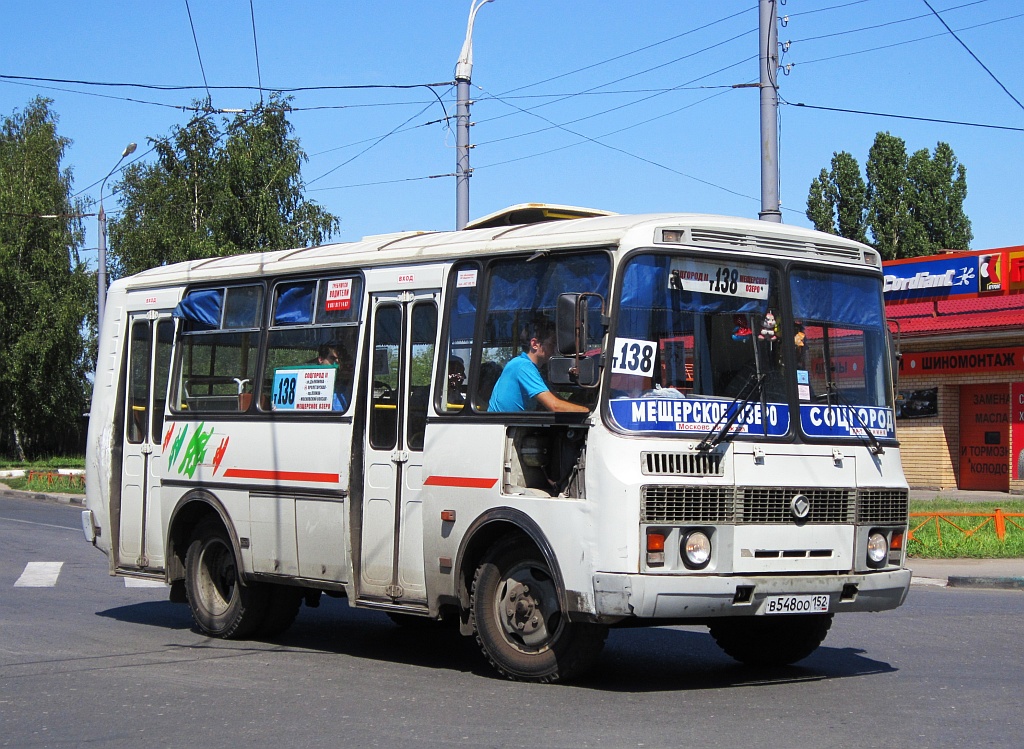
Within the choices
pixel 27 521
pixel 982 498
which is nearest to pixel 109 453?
pixel 27 521

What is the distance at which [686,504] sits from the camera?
7.82 meters

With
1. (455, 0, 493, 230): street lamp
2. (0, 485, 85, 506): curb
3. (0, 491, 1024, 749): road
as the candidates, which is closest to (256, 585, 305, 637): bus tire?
(0, 491, 1024, 749): road

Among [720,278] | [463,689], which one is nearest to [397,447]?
[463,689]

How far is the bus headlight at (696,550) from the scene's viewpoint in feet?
25.5

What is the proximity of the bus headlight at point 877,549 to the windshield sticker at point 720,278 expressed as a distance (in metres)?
1.68

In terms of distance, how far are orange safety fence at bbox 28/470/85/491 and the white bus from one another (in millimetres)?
27729

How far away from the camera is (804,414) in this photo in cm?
846

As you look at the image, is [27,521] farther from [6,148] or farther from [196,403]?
[6,148]

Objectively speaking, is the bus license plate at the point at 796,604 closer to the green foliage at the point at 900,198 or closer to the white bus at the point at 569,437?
the white bus at the point at 569,437

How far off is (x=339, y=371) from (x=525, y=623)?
2523 millimetres

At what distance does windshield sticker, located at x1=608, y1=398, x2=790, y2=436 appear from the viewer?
784 centimetres

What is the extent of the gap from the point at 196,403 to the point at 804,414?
17.3ft

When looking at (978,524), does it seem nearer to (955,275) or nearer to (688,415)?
(955,275)

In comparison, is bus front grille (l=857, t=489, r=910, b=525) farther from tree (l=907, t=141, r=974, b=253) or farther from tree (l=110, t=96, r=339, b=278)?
tree (l=907, t=141, r=974, b=253)
